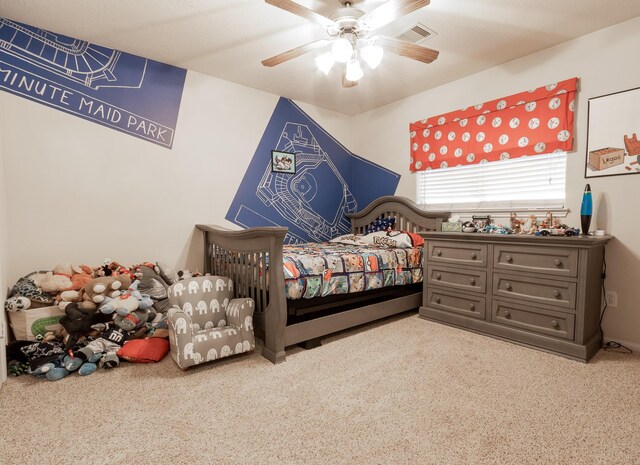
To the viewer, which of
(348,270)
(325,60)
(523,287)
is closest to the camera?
(325,60)

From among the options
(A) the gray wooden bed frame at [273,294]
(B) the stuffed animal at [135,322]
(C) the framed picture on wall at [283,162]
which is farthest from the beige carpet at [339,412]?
(C) the framed picture on wall at [283,162]

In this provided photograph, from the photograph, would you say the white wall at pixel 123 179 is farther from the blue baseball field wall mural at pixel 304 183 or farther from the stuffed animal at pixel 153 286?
the stuffed animal at pixel 153 286

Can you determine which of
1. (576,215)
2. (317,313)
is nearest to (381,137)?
(576,215)

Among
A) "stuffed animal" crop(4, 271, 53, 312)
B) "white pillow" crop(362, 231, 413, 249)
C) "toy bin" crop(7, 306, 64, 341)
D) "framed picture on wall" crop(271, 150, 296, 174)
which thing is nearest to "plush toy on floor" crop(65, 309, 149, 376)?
"toy bin" crop(7, 306, 64, 341)

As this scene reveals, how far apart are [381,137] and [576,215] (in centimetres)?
228

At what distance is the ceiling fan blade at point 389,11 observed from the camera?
1721 millimetres

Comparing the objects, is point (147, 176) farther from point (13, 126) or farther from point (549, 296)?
point (549, 296)

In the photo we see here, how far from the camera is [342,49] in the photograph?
2029 mm

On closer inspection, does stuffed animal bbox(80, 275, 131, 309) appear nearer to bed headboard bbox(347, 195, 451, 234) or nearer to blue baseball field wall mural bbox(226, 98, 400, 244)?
blue baseball field wall mural bbox(226, 98, 400, 244)

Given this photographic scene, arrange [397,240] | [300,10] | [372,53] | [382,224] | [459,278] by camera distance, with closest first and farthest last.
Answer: [300,10], [372,53], [459,278], [397,240], [382,224]

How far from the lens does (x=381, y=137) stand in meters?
4.19

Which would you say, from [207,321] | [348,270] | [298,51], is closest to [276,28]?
[298,51]

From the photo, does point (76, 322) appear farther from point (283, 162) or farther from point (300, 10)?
point (283, 162)

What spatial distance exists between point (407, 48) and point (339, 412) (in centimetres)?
222
